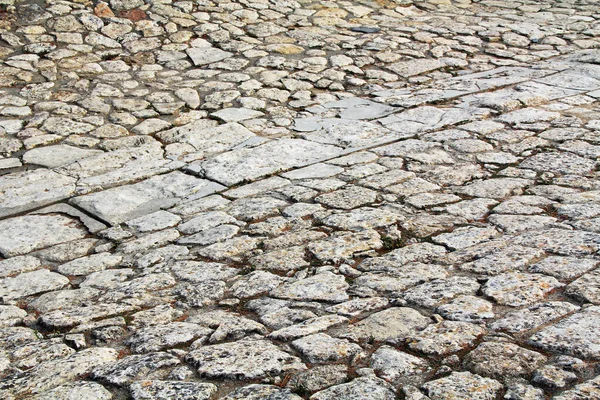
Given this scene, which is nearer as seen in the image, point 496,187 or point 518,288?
point 518,288

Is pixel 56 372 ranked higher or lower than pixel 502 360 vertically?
lower

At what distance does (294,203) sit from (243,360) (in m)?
1.63

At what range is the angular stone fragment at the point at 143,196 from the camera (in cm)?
410

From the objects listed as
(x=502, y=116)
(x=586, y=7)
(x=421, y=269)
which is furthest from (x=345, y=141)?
(x=586, y=7)

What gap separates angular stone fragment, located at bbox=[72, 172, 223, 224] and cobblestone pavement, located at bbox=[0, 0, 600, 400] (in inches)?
0.6

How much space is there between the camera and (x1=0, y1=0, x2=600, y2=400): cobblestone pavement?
2482 millimetres

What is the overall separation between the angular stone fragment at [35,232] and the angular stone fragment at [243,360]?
59.2 inches

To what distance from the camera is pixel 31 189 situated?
4320 millimetres

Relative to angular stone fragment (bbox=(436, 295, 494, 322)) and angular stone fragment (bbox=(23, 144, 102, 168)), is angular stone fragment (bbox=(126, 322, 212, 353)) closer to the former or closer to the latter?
angular stone fragment (bbox=(436, 295, 494, 322))

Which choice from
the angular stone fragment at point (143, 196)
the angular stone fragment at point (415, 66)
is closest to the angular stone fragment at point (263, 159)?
the angular stone fragment at point (143, 196)

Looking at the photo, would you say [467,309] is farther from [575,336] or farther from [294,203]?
[294,203]

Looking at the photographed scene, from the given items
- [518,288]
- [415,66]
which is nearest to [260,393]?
[518,288]

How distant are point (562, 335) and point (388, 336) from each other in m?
0.56

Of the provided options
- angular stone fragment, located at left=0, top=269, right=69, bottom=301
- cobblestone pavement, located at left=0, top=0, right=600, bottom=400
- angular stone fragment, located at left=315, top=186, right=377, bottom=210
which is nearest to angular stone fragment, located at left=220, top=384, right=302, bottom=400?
cobblestone pavement, located at left=0, top=0, right=600, bottom=400
